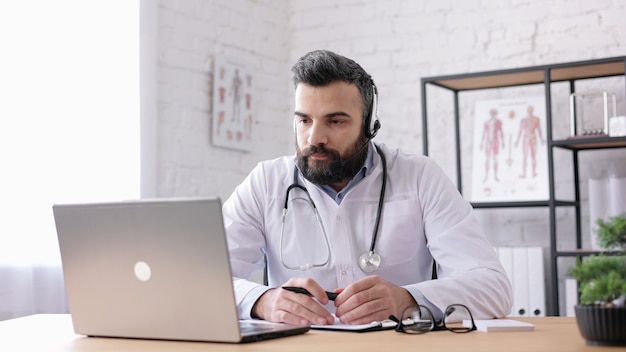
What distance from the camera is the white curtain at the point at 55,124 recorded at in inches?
118

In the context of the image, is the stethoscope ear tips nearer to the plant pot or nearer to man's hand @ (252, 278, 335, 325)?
man's hand @ (252, 278, 335, 325)

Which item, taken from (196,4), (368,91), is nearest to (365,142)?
(368,91)

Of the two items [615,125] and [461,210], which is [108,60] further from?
[615,125]

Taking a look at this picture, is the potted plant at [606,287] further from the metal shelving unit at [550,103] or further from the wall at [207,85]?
the wall at [207,85]

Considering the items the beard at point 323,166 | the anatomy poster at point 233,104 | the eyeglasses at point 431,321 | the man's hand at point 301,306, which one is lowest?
the eyeglasses at point 431,321

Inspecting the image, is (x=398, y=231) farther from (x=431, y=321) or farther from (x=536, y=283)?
(x=536, y=283)

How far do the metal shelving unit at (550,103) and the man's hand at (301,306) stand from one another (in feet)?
6.17

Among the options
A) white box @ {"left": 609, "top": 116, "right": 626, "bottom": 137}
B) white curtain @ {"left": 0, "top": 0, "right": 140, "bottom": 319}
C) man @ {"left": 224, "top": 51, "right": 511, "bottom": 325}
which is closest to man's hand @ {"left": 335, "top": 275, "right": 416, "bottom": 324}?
man @ {"left": 224, "top": 51, "right": 511, "bottom": 325}

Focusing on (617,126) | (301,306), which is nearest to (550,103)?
(617,126)

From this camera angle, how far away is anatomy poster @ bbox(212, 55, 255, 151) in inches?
159

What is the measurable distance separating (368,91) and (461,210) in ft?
1.44

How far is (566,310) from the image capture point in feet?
11.9

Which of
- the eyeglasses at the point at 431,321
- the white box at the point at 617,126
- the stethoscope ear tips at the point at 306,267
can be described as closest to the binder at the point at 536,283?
the white box at the point at 617,126

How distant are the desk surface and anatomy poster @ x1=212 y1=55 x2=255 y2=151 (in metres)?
2.35
